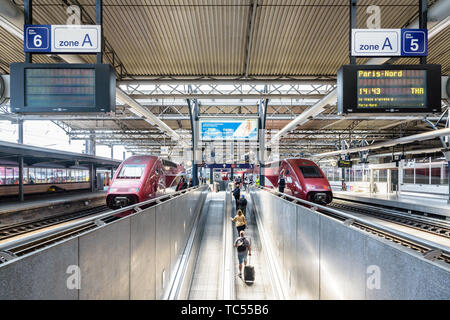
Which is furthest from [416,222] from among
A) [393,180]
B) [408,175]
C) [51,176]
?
[51,176]

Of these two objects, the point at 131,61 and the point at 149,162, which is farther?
the point at 149,162

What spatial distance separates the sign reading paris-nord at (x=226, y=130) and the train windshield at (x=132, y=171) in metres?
4.83

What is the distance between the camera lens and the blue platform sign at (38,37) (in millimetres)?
4910

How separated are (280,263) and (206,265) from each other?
11.5 ft

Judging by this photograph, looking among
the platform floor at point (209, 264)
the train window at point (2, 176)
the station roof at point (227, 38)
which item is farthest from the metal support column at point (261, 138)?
the train window at point (2, 176)

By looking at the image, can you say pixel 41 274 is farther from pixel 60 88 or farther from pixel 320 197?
pixel 320 197

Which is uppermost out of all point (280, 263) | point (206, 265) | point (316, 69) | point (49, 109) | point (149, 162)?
point (316, 69)

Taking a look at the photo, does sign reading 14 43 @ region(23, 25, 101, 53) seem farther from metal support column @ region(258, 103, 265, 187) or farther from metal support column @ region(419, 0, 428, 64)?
metal support column @ region(258, 103, 265, 187)

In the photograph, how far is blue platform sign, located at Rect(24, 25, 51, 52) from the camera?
4.91 metres

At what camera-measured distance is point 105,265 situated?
283cm
